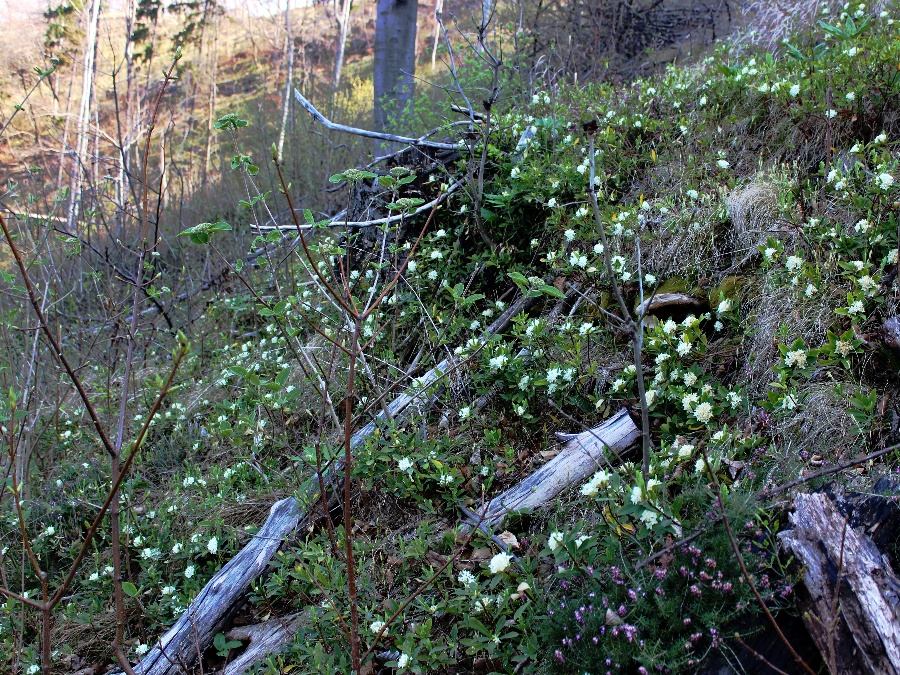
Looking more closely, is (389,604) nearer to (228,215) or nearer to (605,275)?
(605,275)

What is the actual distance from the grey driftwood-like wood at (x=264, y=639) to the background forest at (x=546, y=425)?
0.05 feet

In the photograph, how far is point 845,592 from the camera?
1762mm

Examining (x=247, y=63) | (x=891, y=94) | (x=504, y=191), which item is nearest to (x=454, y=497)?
(x=504, y=191)

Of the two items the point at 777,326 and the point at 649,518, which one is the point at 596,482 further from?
the point at 777,326

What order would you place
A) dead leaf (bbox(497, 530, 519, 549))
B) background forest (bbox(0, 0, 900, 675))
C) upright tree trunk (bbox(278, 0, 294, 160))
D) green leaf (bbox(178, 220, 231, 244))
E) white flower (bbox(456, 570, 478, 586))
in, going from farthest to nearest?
upright tree trunk (bbox(278, 0, 294, 160)), dead leaf (bbox(497, 530, 519, 549)), white flower (bbox(456, 570, 478, 586)), background forest (bbox(0, 0, 900, 675)), green leaf (bbox(178, 220, 231, 244))

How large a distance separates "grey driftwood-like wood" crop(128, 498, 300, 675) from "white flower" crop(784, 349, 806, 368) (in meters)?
2.36

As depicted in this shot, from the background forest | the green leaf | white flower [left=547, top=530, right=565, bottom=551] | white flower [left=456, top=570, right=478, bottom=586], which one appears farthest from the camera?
white flower [left=456, top=570, right=478, bottom=586]

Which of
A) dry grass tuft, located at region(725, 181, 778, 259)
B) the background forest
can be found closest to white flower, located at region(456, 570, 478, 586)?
the background forest

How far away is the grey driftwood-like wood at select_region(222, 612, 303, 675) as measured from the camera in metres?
2.80

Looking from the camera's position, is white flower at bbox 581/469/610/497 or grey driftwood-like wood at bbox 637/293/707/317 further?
grey driftwood-like wood at bbox 637/293/707/317

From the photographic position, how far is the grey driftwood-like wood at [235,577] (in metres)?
2.93

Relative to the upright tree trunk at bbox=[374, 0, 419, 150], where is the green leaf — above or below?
below

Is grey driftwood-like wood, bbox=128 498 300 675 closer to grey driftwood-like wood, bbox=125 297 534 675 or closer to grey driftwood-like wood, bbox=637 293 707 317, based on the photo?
grey driftwood-like wood, bbox=125 297 534 675

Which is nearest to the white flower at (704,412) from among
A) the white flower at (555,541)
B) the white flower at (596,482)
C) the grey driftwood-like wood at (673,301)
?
the white flower at (596,482)
